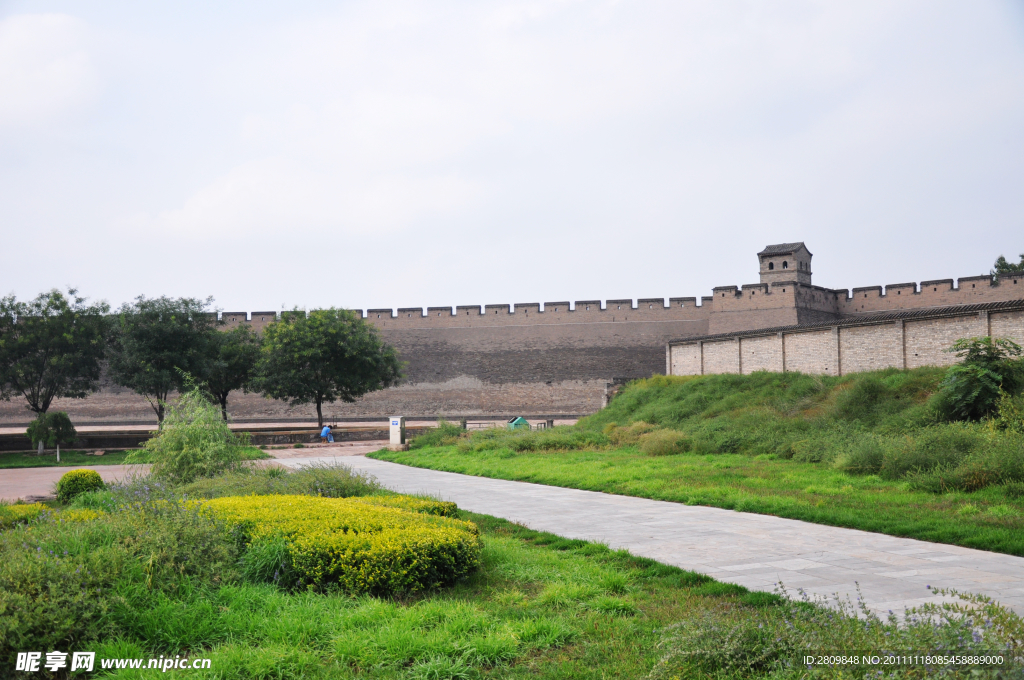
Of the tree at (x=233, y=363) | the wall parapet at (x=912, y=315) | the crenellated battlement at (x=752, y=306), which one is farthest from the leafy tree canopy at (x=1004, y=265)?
the tree at (x=233, y=363)

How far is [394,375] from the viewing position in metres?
28.4

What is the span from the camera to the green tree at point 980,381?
10656mm

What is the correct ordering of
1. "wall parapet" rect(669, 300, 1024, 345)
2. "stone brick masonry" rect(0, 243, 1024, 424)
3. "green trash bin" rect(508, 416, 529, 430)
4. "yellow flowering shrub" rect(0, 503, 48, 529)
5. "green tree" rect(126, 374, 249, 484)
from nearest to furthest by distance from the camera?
"yellow flowering shrub" rect(0, 503, 48, 529) → "green tree" rect(126, 374, 249, 484) → "wall parapet" rect(669, 300, 1024, 345) → "green trash bin" rect(508, 416, 529, 430) → "stone brick masonry" rect(0, 243, 1024, 424)

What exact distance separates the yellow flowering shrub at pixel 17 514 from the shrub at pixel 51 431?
14.7 m

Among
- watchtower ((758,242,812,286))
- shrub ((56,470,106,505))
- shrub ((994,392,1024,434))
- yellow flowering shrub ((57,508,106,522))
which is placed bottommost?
shrub ((56,470,106,505))

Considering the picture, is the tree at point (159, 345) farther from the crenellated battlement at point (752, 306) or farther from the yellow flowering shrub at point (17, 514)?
the yellow flowering shrub at point (17, 514)

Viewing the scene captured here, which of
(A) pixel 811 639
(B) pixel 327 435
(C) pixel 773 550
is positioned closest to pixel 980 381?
(C) pixel 773 550

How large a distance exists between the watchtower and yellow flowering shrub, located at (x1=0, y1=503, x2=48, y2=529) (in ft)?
121

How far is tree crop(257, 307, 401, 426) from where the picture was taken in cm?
2614

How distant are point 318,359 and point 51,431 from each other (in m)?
9.09

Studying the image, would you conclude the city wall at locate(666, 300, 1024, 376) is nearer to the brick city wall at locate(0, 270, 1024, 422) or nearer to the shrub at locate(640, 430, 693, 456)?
the shrub at locate(640, 430, 693, 456)

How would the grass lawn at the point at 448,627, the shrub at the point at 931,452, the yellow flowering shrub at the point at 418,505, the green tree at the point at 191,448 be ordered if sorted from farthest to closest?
the green tree at the point at 191,448 → the shrub at the point at 931,452 → the yellow flowering shrub at the point at 418,505 → the grass lawn at the point at 448,627

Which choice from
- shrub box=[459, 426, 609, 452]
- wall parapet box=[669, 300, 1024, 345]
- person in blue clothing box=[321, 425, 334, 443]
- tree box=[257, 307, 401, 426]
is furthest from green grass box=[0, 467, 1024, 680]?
tree box=[257, 307, 401, 426]

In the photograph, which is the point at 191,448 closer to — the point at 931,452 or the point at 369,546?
the point at 369,546
